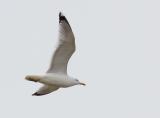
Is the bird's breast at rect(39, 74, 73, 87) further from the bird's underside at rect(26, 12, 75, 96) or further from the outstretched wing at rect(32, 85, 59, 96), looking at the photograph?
the outstretched wing at rect(32, 85, 59, 96)

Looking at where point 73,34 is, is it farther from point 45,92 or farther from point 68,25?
point 45,92

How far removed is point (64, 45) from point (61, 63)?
0.90m

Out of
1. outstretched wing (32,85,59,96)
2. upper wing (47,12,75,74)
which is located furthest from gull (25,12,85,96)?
outstretched wing (32,85,59,96)

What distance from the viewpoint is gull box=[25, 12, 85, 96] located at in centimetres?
2845

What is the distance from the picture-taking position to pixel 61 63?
96.1 feet

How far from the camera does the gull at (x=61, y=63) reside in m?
28.5

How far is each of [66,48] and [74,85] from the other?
1457 millimetres

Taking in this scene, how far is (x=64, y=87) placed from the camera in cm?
2952

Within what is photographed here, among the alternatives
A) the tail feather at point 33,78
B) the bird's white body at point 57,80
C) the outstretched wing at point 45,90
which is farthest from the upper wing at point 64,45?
Result: the outstretched wing at point 45,90

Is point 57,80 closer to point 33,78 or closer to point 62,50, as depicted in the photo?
point 33,78

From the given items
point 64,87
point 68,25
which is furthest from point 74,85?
point 68,25

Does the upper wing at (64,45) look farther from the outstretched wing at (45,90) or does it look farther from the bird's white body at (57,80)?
the outstretched wing at (45,90)


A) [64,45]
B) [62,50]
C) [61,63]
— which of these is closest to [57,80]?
[61,63]

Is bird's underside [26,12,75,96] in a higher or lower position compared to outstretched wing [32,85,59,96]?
higher
